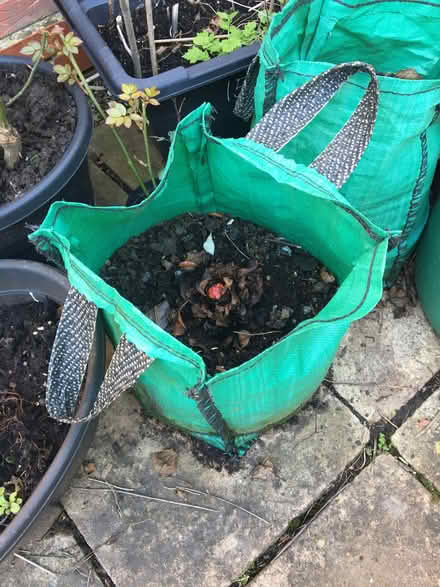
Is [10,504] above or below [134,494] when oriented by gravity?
above

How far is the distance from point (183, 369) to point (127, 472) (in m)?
0.60

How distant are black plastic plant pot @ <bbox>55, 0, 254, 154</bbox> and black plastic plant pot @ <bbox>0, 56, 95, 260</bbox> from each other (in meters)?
0.12

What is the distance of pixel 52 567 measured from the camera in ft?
4.02

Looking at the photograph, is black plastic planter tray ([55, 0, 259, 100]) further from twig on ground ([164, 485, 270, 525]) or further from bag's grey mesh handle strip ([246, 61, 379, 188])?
twig on ground ([164, 485, 270, 525])

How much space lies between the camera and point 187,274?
1.22m

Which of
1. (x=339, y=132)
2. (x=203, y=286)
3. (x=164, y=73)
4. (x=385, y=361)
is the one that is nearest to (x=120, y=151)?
(x=164, y=73)

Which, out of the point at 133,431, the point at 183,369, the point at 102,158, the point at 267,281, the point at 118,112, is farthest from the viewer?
the point at 102,158

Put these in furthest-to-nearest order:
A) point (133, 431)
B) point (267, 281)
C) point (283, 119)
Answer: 1. point (133, 431)
2. point (267, 281)
3. point (283, 119)

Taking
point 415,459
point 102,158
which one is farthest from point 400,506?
point 102,158

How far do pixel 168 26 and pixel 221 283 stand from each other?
0.90m

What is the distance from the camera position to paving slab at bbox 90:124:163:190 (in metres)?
1.73

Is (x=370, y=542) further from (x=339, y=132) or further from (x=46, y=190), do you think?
(x=46, y=190)

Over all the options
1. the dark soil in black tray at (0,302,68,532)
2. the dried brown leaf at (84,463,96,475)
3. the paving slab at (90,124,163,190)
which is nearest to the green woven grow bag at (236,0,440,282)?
the paving slab at (90,124,163,190)

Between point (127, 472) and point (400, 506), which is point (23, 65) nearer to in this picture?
point (127, 472)
